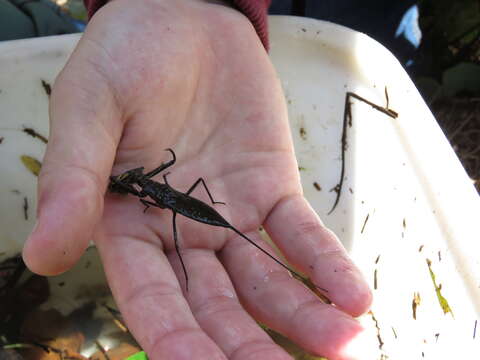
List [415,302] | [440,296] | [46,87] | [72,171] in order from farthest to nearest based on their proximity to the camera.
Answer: [46,87]
[415,302]
[440,296]
[72,171]

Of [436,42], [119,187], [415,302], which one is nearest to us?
[119,187]

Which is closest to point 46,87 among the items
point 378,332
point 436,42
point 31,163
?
point 31,163

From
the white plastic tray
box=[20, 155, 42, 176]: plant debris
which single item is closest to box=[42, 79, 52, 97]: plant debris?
the white plastic tray

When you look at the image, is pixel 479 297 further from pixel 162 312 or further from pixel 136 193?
pixel 136 193

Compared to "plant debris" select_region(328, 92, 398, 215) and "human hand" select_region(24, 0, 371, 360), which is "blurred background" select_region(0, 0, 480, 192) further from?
"human hand" select_region(24, 0, 371, 360)

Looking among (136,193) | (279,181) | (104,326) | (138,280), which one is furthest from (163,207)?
(104,326)

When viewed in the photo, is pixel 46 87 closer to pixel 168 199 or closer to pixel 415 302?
pixel 168 199

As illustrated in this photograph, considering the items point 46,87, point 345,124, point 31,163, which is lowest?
point 31,163
